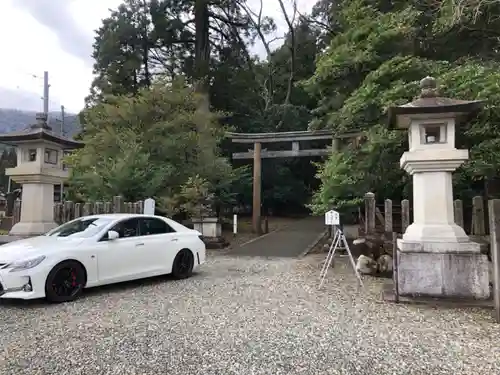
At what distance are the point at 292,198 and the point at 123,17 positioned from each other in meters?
13.7

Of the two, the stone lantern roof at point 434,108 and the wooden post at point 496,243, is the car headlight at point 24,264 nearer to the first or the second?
the stone lantern roof at point 434,108

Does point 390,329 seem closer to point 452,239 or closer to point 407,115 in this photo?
point 452,239

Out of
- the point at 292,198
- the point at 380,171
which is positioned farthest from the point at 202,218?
the point at 292,198

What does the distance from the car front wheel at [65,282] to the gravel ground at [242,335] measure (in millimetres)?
211

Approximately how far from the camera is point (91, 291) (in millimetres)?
A: 6375

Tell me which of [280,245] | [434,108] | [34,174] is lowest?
[280,245]

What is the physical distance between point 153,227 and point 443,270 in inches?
190

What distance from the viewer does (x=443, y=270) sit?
5566mm

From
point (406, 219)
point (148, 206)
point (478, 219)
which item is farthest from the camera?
point (148, 206)

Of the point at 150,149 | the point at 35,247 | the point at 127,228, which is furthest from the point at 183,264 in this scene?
the point at 150,149

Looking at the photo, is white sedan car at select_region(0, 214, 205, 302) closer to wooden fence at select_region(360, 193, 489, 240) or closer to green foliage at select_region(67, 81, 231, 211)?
wooden fence at select_region(360, 193, 489, 240)

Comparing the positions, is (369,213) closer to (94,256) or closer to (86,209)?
(94,256)

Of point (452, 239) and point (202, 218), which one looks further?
point (202, 218)

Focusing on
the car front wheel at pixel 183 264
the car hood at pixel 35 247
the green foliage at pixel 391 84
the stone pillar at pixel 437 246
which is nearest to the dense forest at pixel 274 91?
the green foliage at pixel 391 84
